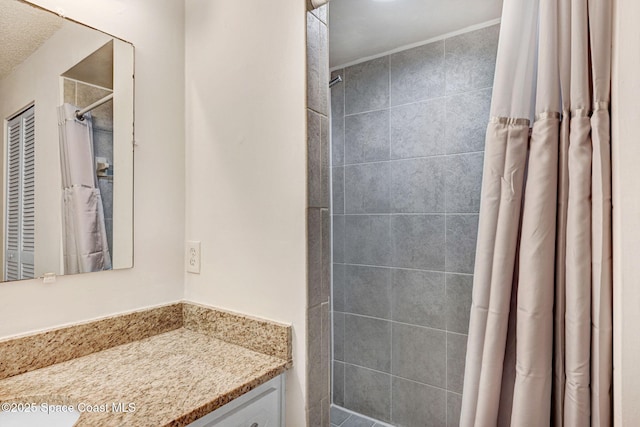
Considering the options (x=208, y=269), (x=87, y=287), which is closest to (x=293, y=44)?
(x=208, y=269)

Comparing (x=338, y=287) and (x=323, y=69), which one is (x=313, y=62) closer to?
(x=323, y=69)

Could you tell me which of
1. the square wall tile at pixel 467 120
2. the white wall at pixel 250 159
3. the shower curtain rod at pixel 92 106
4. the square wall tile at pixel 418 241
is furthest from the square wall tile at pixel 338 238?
the shower curtain rod at pixel 92 106

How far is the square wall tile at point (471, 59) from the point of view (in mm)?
1752

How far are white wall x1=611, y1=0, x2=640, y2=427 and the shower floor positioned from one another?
161 centimetres

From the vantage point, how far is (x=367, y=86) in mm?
2119

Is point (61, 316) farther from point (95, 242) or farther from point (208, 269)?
point (208, 269)

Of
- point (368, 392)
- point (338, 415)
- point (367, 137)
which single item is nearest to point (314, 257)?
point (367, 137)

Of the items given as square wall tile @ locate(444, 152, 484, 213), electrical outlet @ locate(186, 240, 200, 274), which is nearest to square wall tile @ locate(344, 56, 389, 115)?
square wall tile @ locate(444, 152, 484, 213)

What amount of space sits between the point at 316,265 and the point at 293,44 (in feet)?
2.22

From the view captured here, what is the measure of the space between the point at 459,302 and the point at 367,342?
63cm

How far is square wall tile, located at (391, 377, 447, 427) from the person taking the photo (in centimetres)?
188

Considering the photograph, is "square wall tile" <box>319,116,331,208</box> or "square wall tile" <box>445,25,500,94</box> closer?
"square wall tile" <box>319,116,331,208</box>

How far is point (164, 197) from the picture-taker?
50.9 inches

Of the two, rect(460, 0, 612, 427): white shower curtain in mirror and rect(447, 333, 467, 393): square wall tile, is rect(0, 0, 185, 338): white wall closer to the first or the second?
rect(460, 0, 612, 427): white shower curtain in mirror
